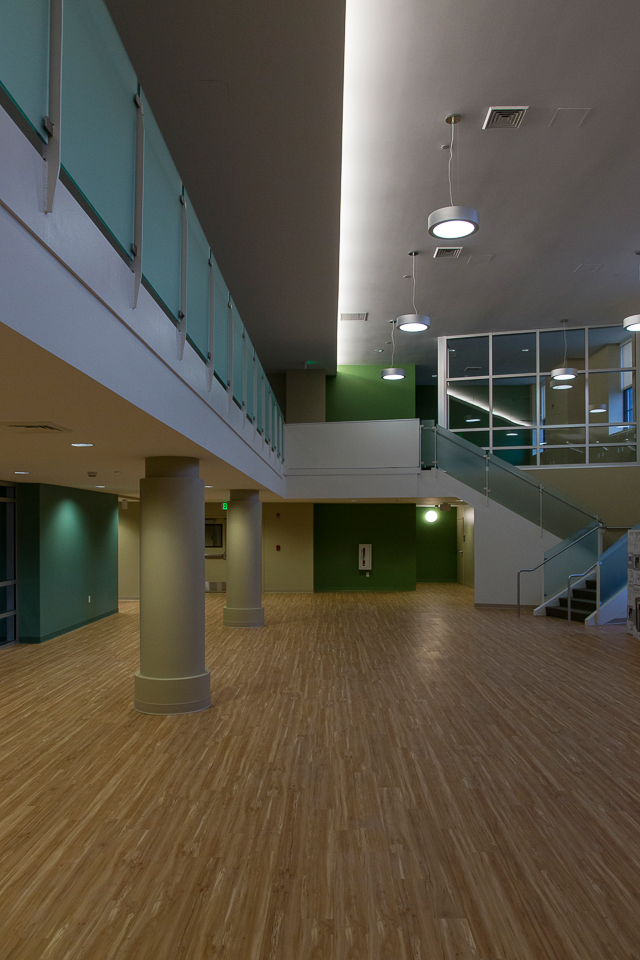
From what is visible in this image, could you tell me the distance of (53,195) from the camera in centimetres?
265

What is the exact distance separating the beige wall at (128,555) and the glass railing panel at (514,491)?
31.1 ft

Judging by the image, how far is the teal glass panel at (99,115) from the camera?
2.86m

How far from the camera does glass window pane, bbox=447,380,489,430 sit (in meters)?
18.0

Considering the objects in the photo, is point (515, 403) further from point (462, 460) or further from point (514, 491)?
point (514, 491)

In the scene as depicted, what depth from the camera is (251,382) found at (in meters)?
9.29

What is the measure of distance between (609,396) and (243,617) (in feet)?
37.1

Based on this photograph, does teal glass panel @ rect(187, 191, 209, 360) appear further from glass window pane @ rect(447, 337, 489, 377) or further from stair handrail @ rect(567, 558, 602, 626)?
glass window pane @ rect(447, 337, 489, 377)

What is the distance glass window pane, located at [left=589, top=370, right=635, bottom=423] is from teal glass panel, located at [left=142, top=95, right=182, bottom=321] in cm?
1502

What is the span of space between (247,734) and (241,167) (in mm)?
6491

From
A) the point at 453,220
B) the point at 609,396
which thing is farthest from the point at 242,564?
the point at 609,396

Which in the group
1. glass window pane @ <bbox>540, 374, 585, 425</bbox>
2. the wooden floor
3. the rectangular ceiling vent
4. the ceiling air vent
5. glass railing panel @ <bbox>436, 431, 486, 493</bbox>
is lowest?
the wooden floor

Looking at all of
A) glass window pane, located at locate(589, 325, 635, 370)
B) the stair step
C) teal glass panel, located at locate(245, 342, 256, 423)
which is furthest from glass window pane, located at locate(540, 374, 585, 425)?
teal glass panel, located at locate(245, 342, 256, 423)

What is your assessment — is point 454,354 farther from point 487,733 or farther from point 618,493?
point 487,733

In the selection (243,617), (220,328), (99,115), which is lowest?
(243,617)
